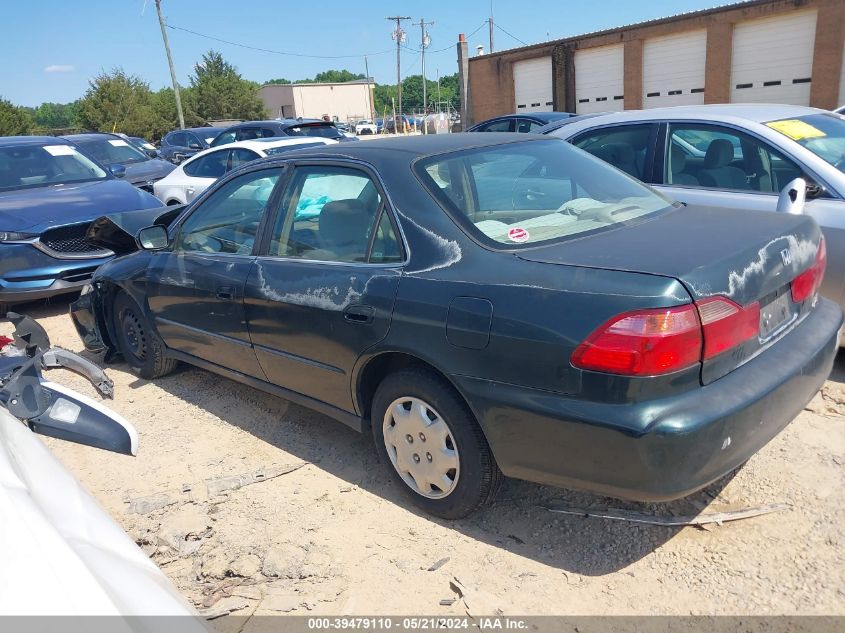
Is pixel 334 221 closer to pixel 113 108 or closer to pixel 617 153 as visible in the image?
pixel 617 153

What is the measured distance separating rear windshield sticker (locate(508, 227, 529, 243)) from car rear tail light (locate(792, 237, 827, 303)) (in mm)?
1113

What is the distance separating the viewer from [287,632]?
2.61 metres

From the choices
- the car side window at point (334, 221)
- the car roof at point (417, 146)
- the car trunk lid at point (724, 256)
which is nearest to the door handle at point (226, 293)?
the car side window at point (334, 221)

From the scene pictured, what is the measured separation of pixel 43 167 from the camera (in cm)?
850

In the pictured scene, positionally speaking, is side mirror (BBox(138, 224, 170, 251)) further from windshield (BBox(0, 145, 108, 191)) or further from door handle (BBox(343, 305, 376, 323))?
windshield (BBox(0, 145, 108, 191))

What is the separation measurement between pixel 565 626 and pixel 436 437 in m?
0.88

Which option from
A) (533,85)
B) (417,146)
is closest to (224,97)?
(533,85)

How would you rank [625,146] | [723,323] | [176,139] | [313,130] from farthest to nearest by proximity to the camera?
[176,139] < [313,130] < [625,146] < [723,323]

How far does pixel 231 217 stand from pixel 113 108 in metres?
43.0

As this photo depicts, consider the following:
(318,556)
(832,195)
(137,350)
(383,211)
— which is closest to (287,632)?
(318,556)

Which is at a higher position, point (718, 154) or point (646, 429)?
point (718, 154)

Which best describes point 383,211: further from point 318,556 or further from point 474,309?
point 318,556

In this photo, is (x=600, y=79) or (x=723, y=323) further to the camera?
(x=600, y=79)

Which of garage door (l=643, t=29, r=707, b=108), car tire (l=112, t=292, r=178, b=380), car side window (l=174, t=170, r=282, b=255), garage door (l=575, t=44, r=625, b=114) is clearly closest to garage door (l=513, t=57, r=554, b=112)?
garage door (l=575, t=44, r=625, b=114)
